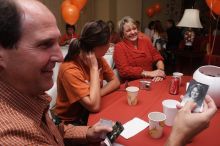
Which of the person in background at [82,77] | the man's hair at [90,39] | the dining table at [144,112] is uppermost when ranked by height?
the man's hair at [90,39]

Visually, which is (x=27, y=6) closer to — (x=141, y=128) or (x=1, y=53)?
(x=1, y=53)

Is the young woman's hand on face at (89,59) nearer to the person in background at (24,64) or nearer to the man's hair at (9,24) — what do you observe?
the person in background at (24,64)

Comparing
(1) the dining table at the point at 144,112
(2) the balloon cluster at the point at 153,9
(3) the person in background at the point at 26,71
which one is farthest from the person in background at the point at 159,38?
(3) the person in background at the point at 26,71

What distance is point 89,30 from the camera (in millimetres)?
1752

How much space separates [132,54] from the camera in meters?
2.75

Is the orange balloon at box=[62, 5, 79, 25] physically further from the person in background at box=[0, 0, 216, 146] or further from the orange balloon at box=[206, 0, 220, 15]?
the person in background at box=[0, 0, 216, 146]

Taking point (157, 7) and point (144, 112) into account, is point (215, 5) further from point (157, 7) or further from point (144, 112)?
point (157, 7)

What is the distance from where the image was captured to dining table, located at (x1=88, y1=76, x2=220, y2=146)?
3.88 ft

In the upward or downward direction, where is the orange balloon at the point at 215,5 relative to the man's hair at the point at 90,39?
upward

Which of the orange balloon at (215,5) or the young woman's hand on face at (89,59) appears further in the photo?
the orange balloon at (215,5)

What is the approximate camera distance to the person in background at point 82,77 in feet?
5.21

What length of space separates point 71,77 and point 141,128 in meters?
0.60

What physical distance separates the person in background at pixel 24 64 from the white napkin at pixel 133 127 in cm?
53

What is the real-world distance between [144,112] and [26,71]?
2.94 feet
